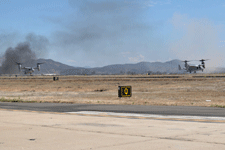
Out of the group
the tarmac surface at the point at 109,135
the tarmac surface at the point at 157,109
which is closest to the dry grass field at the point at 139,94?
the tarmac surface at the point at 157,109

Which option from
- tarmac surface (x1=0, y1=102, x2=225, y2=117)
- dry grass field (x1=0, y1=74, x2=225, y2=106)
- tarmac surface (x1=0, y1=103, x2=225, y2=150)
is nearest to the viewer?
tarmac surface (x1=0, y1=103, x2=225, y2=150)

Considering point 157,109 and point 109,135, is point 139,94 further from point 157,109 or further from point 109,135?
point 109,135

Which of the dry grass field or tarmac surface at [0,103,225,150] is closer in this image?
tarmac surface at [0,103,225,150]

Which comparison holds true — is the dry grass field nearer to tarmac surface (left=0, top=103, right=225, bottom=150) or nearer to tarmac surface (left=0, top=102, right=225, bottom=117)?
tarmac surface (left=0, top=102, right=225, bottom=117)

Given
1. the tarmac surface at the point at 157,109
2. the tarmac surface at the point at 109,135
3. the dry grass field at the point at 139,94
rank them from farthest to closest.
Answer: the dry grass field at the point at 139,94, the tarmac surface at the point at 157,109, the tarmac surface at the point at 109,135

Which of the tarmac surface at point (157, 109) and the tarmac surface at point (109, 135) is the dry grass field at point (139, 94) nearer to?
the tarmac surface at point (157, 109)

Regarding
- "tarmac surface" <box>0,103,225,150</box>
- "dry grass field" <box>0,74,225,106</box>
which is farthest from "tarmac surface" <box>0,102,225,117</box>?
"dry grass field" <box>0,74,225,106</box>

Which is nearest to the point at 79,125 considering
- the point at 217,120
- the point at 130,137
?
the point at 130,137

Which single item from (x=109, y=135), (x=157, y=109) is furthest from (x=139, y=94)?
(x=109, y=135)

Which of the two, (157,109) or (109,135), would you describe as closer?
(109,135)

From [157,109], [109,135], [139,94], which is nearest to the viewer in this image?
[109,135]

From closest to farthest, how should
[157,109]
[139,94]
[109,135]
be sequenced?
[109,135] → [157,109] → [139,94]

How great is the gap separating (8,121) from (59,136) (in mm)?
5170

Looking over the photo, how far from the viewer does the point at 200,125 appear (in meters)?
13.2
